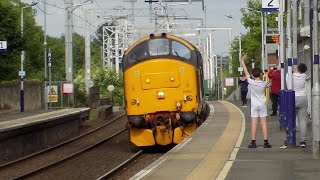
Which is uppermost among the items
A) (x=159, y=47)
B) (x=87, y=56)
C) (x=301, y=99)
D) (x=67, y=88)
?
(x=87, y=56)

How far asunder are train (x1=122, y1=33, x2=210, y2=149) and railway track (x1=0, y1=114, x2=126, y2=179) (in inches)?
99.7

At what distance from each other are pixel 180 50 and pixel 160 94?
1569mm

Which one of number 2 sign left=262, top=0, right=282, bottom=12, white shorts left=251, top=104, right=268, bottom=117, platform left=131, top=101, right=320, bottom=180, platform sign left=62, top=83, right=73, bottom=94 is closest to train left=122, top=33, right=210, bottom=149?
platform left=131, top=101, right=320, bottom=180

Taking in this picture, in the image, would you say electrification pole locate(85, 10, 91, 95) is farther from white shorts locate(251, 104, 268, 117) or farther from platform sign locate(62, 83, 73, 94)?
white shorts locate(251, 104, 268, 117)

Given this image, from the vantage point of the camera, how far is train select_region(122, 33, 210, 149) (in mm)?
20547

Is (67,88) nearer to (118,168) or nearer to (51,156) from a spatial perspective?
(51,156)

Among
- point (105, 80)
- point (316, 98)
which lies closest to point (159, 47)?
point (316, 98)

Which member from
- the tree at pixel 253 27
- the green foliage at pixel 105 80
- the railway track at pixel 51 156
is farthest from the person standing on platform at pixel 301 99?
the tree at pixel 253 27

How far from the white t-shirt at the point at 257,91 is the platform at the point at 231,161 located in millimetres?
991

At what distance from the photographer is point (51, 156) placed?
2353 cm

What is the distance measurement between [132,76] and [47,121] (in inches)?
326

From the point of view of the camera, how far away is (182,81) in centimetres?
2075

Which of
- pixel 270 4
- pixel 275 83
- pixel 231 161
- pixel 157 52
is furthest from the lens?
pixel 275 83

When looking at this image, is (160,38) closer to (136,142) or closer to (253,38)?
(136,142)
